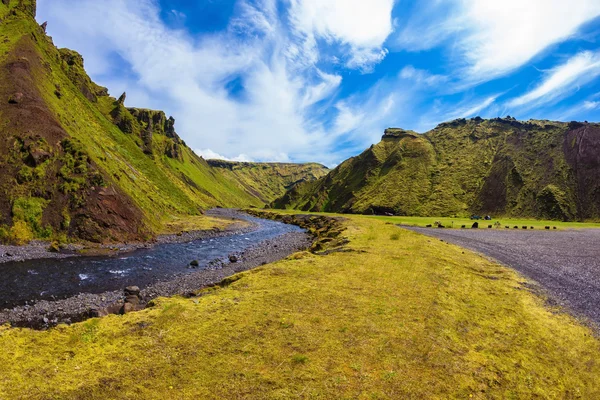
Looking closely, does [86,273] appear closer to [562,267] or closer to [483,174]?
[562,267]

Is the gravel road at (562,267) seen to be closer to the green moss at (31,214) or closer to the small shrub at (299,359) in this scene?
the small shrub at (299,359)

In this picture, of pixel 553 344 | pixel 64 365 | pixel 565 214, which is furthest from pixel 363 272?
pixel 565 214

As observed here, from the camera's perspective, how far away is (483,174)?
134 m

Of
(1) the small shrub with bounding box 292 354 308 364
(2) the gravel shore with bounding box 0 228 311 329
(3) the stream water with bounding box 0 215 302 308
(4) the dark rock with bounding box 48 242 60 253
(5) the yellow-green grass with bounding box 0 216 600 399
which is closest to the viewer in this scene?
(5) the yellow-green grass with bounding box 0 216 600 399

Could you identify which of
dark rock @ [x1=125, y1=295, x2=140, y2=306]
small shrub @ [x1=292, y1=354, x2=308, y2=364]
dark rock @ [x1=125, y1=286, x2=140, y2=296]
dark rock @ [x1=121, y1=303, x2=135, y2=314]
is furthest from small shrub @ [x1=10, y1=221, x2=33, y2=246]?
small shrub @ [x1=292, y1=354, x2=308, y2=364]

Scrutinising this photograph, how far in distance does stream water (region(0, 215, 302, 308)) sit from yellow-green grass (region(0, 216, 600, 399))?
401 inches

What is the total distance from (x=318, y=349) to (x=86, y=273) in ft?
82.8

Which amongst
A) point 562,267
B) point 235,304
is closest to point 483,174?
point 562,267

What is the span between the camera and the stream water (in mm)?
21172

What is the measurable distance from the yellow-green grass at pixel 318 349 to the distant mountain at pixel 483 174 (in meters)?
113

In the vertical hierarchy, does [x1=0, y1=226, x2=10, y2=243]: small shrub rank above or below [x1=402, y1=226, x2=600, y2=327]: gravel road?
above

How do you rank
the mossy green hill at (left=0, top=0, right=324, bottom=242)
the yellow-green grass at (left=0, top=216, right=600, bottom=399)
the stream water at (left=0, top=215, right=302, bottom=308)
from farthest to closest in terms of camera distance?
the mossy green hill at (left=0, top=0, right=324, bottom=242) < the stream water at (left=0, top=215, right=302, bottom=308) < the yellow-green grass at (left=0, top=216, right=600, bottom=399)

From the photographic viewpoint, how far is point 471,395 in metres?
8.69

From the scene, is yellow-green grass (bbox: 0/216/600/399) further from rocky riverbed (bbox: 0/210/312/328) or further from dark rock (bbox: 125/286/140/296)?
dark rock (bbox: 125/286/140/296)
